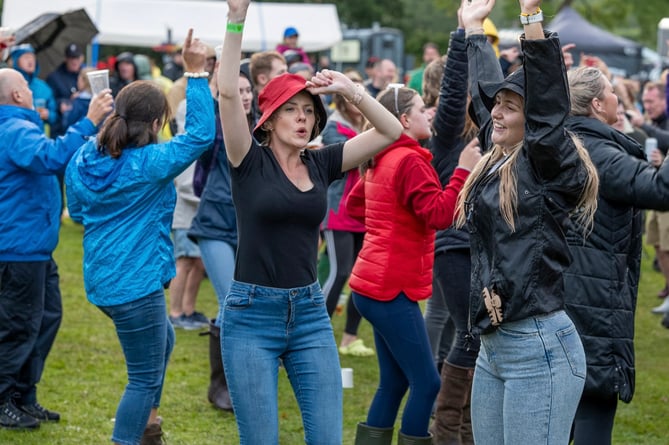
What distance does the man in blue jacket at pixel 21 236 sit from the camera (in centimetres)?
612

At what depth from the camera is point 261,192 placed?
4.28m

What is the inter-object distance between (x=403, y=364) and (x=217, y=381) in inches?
77.0

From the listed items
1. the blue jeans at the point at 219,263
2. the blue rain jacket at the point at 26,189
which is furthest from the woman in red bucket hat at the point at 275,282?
the blue jeans at the point at 219,263

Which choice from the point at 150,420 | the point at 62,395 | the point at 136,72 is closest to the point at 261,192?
the point at 150,420

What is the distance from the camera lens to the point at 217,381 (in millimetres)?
6996

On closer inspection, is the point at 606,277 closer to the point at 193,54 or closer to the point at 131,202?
the point at 193,54

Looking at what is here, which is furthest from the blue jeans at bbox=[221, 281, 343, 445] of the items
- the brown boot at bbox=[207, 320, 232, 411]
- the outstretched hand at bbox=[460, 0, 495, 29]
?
the brown boot at bbox=[207, 320, 232, 411]

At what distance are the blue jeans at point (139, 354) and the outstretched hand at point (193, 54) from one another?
1175 millimetres

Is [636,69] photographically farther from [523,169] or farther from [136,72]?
[523,169]

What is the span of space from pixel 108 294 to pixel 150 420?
966 millimetres

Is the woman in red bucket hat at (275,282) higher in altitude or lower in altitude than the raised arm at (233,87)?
lower

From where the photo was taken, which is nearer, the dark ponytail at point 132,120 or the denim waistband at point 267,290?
the denim waistband at point 267,290

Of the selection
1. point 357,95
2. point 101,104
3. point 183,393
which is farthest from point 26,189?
point 357,95

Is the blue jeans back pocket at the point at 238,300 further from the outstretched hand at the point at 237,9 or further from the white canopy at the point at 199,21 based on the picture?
the white canopy at the point at 199,21
